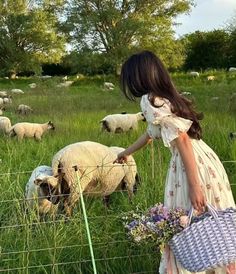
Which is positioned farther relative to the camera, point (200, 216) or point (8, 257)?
point (8, 257)

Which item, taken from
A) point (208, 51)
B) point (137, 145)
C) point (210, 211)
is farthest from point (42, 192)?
point (208, 51)

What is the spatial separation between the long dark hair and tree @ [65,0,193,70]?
101 feet

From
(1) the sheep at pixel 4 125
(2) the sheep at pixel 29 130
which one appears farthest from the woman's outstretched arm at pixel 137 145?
(1) the sheep at pixel 4 125

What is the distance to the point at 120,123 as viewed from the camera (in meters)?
12.0

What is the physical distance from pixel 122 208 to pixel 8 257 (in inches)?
54.7

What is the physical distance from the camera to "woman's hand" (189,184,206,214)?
10.7 feet

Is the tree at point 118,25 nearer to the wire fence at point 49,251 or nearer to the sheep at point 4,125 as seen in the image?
the sheep at point 4,125

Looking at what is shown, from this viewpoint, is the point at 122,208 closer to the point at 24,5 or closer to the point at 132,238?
the point at 132,238

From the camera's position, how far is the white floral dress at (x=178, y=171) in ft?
11.1

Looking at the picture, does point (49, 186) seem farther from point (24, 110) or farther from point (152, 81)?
point (24, 110)

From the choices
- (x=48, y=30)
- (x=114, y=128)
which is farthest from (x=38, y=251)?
(x=48, y=30)

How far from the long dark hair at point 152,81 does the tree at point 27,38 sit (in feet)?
126

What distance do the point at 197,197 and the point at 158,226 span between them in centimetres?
28

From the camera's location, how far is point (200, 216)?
3264 mm
